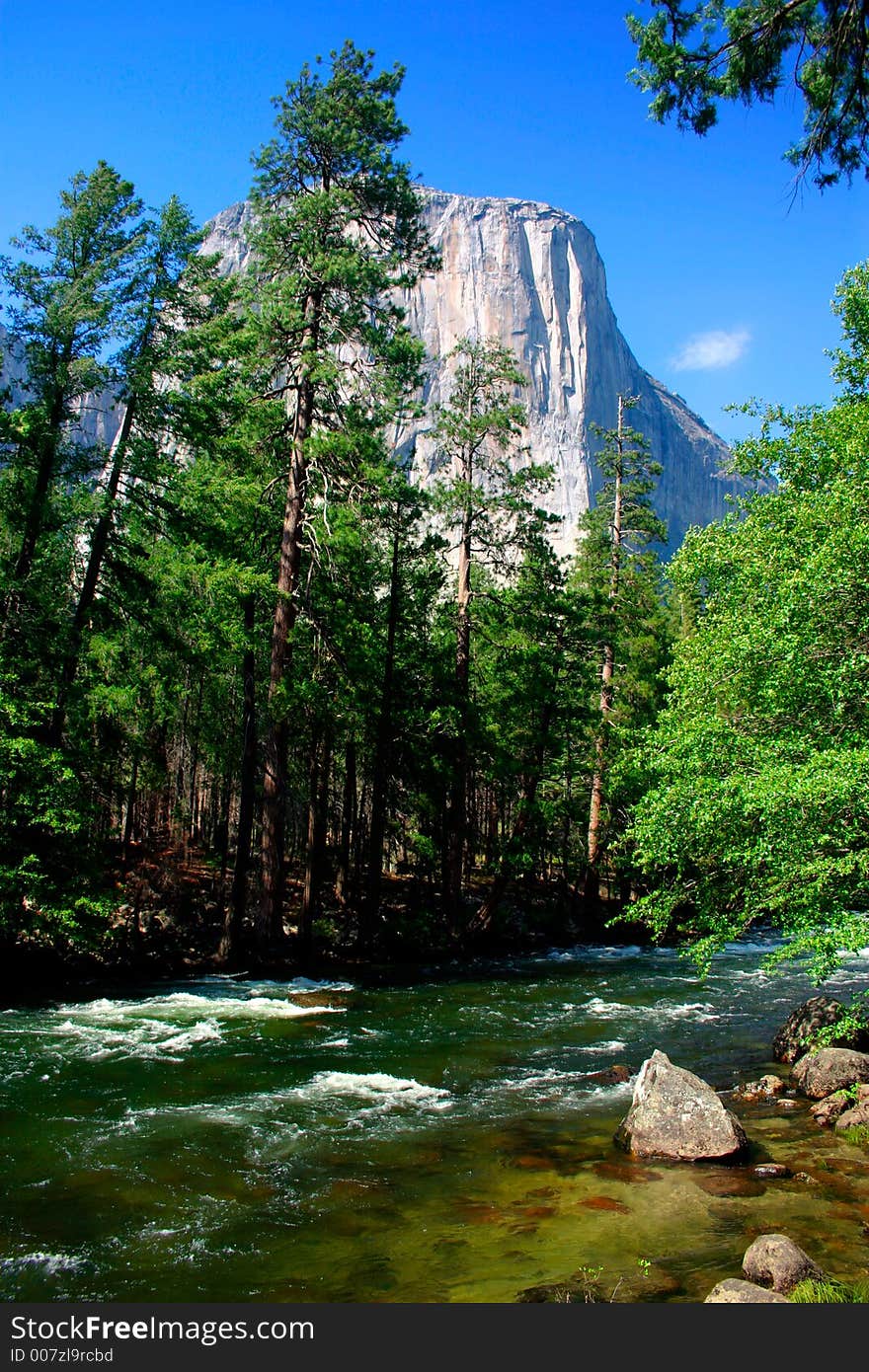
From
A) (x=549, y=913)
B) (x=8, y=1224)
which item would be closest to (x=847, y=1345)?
(x=8, y=1224)

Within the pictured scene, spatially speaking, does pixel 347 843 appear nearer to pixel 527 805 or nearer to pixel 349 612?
pixel 527 805

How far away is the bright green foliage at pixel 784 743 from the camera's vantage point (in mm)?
9203

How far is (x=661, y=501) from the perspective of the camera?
7667 inches

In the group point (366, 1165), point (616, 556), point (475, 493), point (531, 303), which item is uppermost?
point (531, 303)

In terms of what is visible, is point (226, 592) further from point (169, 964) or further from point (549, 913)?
point (549, 913)

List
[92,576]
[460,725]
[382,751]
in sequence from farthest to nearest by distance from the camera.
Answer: [460,725]
[382,751]
[92,576]

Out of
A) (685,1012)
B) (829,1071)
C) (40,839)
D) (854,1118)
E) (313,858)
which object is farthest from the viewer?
(313,858)

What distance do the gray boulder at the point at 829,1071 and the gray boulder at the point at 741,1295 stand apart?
5825 mm

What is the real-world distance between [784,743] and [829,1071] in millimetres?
4052

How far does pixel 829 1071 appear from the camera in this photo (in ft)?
33.9

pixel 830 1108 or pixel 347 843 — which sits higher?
pixel 347 843

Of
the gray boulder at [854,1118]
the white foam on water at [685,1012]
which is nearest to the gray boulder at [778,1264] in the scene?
the gray boulder at [854,1118]

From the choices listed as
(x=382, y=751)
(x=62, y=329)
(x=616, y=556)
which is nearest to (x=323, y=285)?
(x=62, y=329)

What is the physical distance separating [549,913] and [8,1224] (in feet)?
85.1
